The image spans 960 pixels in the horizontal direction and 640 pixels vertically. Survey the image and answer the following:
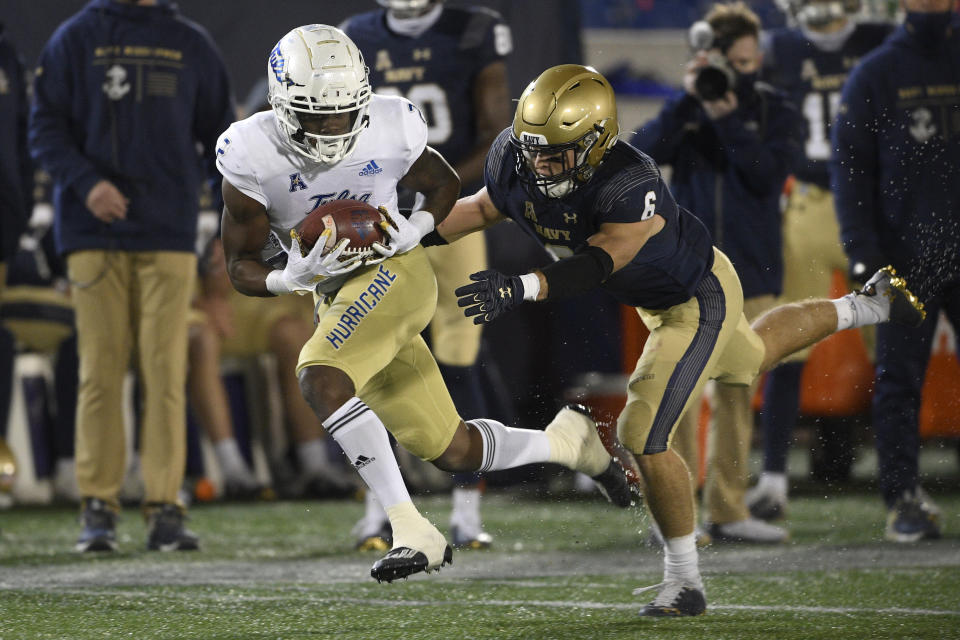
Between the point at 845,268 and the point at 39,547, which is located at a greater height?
the point at 845,268

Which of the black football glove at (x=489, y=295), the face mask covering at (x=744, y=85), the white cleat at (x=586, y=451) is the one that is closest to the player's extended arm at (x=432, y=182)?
the black football glove at (x=489, y=295)

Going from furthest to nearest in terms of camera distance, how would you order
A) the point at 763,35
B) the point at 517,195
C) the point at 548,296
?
1. the point at 763,35
2. the point at 517,195
3. the point at 548,296

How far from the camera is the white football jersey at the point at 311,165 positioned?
11.7ft

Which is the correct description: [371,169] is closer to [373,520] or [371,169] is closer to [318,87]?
[318,87]

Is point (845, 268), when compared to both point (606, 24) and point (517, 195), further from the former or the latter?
point (606, 24)

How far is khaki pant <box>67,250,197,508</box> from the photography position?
4.75 m

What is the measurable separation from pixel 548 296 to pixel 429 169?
63 cm

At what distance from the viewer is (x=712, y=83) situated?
185 inches

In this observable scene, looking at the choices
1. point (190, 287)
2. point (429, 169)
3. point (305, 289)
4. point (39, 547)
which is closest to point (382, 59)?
point (190, 287)

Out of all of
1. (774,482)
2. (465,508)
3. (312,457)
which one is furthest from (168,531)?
(774,482)

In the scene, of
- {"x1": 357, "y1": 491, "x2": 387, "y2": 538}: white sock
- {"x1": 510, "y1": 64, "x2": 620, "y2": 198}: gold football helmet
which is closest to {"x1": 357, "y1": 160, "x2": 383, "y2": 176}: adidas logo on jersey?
{"x1": 510, "y1": 64, "x2": 620, "y2": 198}: gold football helmet

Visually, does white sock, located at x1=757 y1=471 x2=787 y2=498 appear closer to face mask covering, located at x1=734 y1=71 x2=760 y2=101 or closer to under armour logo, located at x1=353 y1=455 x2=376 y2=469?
face mask covering, located at x1=734 y1=71 x2=760 y2=101

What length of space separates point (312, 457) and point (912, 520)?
2.85 metres

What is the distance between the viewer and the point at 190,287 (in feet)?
16.0
